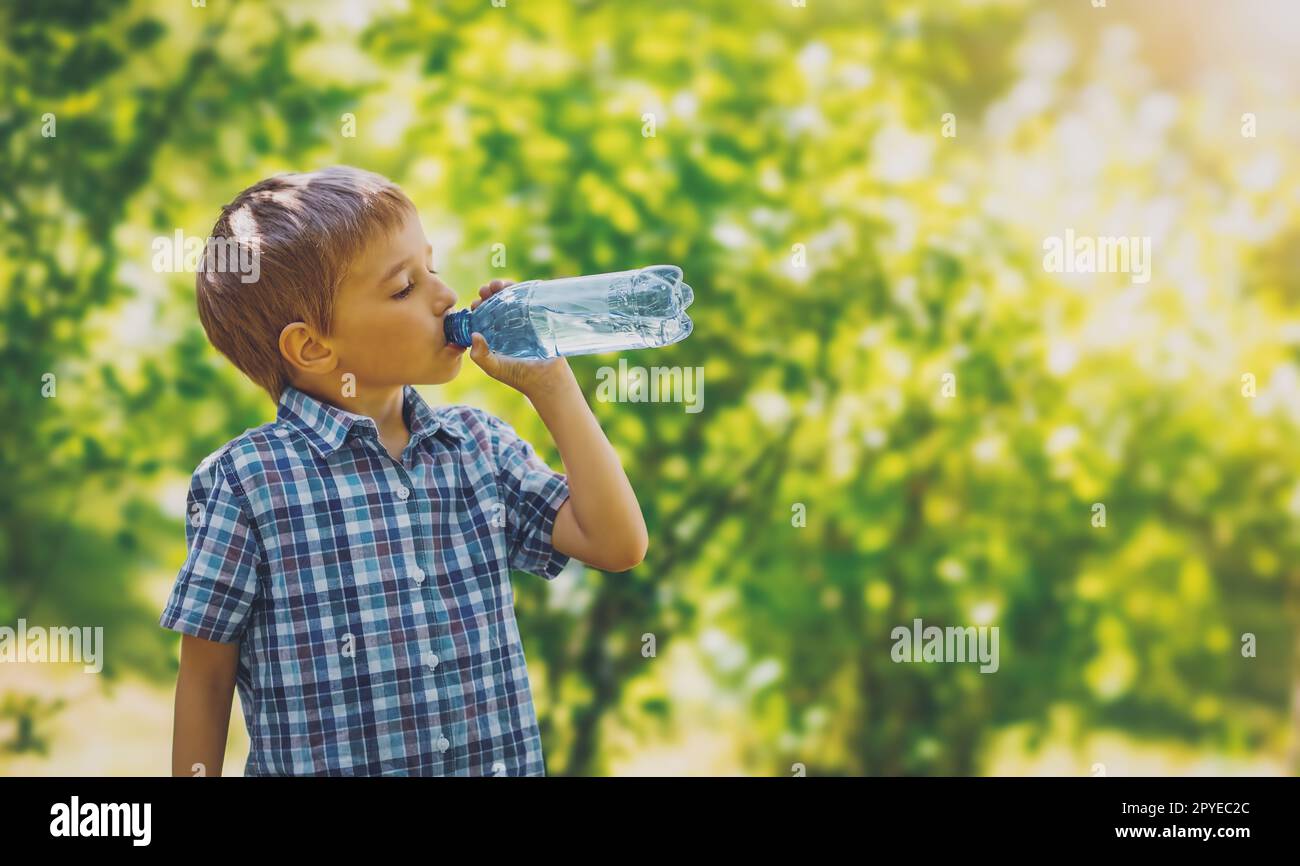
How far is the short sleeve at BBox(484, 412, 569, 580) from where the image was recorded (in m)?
1.16

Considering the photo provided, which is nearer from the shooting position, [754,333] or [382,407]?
[382,407]

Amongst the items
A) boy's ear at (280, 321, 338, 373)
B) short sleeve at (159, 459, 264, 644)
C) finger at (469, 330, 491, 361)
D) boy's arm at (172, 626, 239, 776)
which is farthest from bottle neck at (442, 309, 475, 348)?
boy's arm at (172, 626, 239, 776)

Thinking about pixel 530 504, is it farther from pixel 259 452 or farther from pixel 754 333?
pixel 754 333

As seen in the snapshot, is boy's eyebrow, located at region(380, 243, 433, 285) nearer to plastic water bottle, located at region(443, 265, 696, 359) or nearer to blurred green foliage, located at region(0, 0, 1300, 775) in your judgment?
plastic water bottle, located at region(443, 265, 696, 359)

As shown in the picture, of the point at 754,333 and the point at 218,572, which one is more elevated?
the point at 754,333

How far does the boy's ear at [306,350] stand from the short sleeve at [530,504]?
0.19m

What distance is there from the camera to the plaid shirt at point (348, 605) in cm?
104

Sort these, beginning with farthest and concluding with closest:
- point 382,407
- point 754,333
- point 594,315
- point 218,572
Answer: point 754,333
point 594,315
point 382,407
point 218,572

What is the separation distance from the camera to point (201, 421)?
6.33 ft

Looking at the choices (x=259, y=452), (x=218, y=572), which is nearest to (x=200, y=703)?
(x=218, y=572)

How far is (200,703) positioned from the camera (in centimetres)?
107

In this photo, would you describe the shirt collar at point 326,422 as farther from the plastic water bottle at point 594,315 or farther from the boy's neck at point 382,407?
the plastic water bottle at point 594,315

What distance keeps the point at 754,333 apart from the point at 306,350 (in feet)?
3.25
